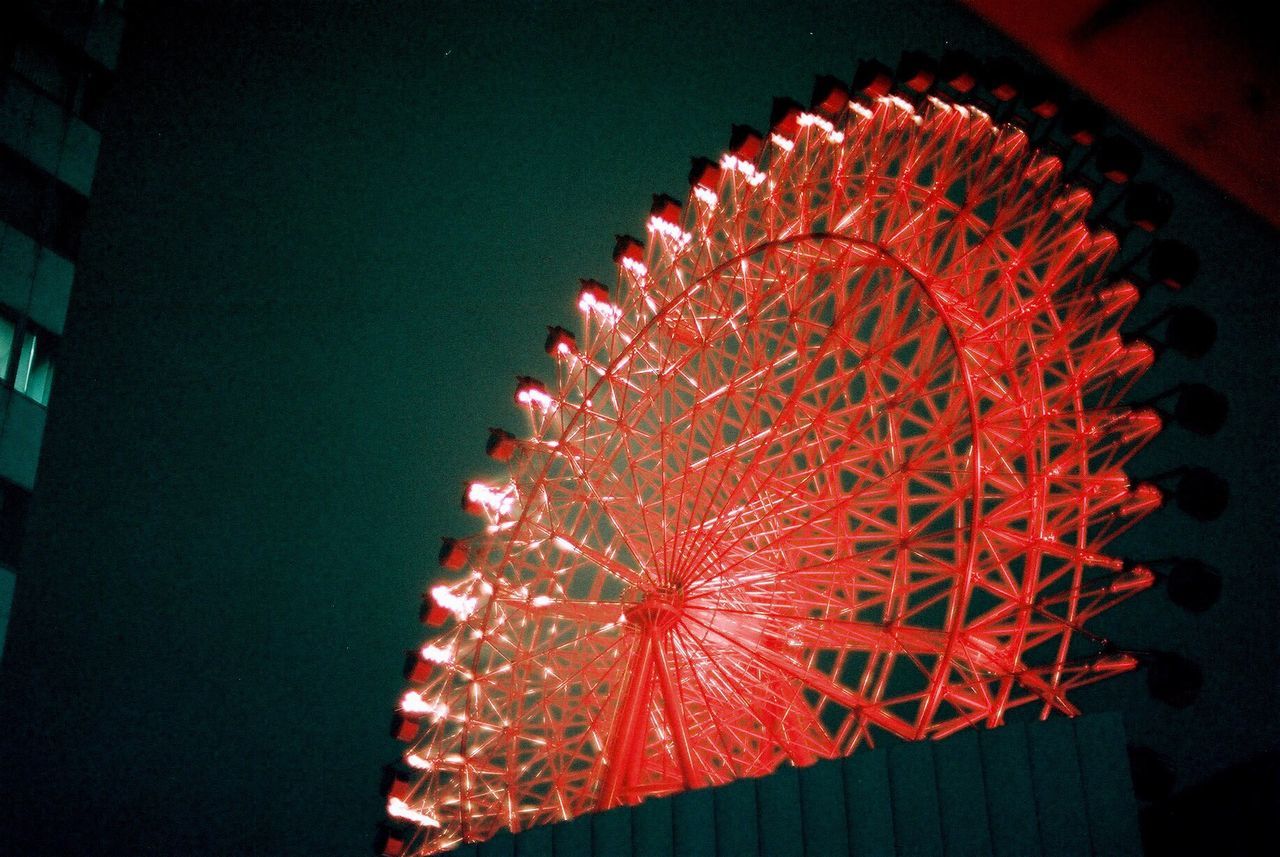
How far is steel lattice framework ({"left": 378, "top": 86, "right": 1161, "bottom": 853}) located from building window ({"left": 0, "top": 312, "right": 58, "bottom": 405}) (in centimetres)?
683

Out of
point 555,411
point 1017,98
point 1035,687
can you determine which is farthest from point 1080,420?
point 555,411

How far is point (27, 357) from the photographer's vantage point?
15.0 meters

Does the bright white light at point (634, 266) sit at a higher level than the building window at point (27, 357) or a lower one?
higher

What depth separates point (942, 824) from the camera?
9.00m

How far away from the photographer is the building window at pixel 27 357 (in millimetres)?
14562

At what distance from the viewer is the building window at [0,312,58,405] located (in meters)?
14.6

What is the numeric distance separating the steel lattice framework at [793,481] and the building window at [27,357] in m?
6.83

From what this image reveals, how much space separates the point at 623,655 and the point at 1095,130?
32.4ft

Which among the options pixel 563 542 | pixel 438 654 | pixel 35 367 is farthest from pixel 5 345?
pixel 563 542

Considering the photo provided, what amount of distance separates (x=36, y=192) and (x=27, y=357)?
2.59 m

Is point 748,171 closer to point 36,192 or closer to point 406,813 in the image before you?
point 36,192

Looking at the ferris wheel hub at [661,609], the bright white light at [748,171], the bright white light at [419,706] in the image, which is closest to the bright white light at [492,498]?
the bright white light at [419,706]

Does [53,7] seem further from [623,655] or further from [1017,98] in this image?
[1017,98]

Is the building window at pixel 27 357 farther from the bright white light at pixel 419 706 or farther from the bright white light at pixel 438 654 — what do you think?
the bright white light at pixel 419 706
